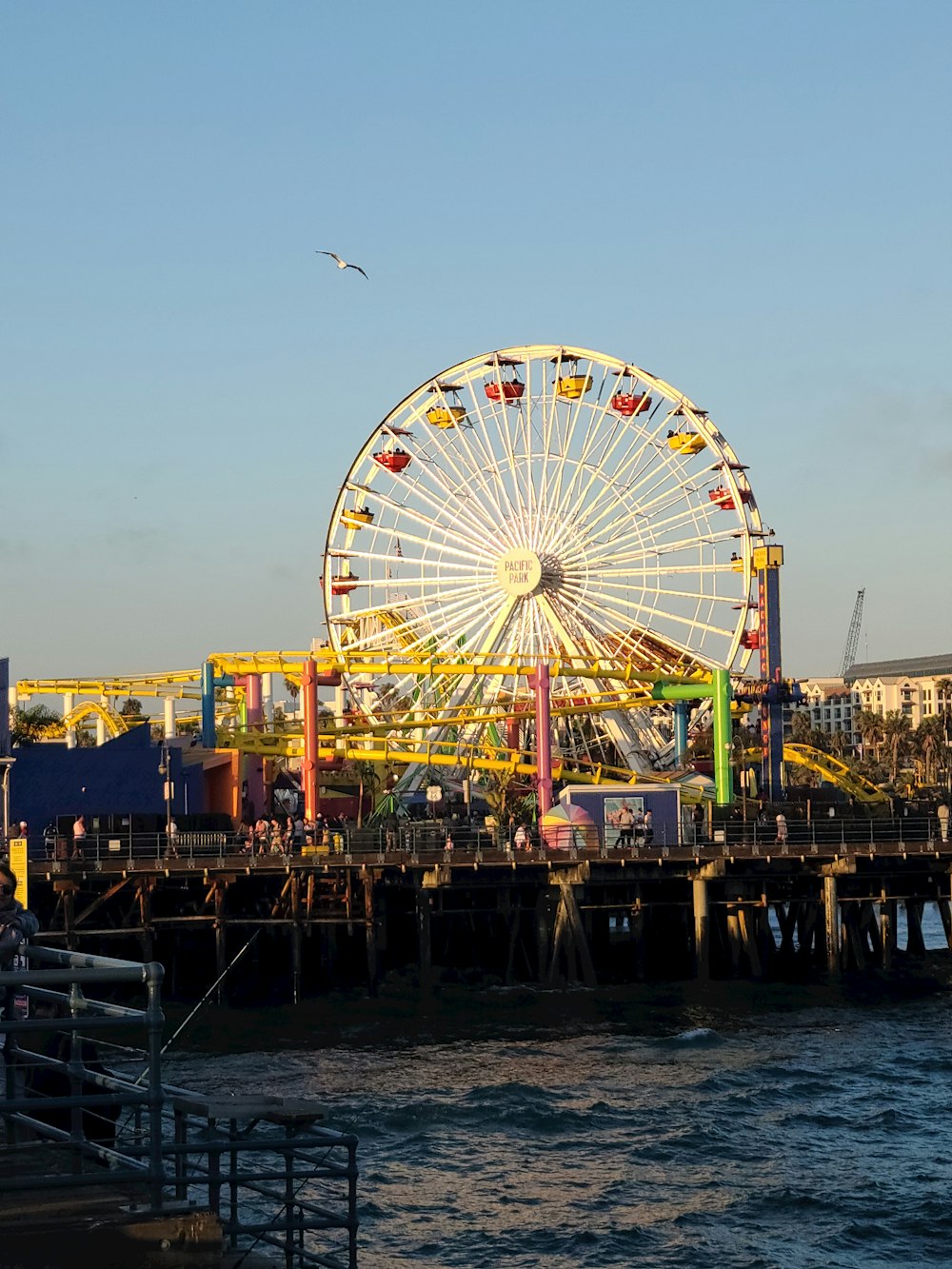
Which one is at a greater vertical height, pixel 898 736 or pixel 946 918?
pixel 898 736

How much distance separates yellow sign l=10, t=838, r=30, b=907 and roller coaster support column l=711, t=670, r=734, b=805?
34.4 m

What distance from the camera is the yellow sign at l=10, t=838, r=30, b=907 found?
45.3m

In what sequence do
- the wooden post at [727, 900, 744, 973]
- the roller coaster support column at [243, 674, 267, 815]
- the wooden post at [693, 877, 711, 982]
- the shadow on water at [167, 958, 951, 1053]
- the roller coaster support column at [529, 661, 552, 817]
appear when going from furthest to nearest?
1. the roller coaster support column at [243, 674, 267, 815]
2. the roller coaster support column at [529, 661, 552, 817]
3. the wooden post at [727, 900, 744, 973]
4. the wooden post at [693, 877, 711, 982]
5. the shadow on water at [167, 958, 951, 1053]

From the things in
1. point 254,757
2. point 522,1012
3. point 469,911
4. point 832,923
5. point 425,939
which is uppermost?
point 254,757

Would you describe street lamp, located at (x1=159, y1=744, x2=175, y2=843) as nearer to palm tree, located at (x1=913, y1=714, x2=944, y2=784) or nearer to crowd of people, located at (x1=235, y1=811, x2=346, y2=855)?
crowd of people, located at (x1=235, y1=811, x2=346, y2=855)

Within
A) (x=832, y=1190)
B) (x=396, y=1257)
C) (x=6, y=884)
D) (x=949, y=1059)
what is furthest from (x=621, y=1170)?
(x=6, y=884)

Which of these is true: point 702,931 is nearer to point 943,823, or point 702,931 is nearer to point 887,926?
point 887,926

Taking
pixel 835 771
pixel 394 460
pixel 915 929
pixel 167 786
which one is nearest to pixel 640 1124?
pixel 167 786

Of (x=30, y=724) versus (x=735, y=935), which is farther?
(x=30, y=724)

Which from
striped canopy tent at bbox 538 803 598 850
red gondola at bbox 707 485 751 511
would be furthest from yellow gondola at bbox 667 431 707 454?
striped canopy tent at bbox 538 803 598 850

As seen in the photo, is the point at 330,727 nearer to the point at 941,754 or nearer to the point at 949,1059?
the point at 949,1059

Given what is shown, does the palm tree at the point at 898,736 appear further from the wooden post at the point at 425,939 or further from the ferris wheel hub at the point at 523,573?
the wooden post at the point at 425,939

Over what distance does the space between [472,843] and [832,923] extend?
1170cm

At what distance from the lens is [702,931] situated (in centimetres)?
5459
